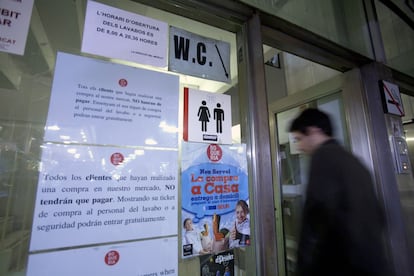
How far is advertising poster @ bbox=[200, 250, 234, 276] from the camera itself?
782 mm

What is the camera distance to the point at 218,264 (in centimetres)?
80

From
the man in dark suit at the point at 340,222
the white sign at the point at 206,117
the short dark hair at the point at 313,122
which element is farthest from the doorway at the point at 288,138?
the white sign at the point at 206,117

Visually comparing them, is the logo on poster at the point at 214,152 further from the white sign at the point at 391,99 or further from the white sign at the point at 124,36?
the white sign at the point at 391,99

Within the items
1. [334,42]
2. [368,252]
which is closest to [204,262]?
[368,252]

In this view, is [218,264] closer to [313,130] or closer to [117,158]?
[117,158]

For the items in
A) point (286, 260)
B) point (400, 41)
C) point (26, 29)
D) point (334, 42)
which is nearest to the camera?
point (26, 29)

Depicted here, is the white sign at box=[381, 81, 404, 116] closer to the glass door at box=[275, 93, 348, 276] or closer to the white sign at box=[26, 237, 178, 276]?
the glass door at box=[275, 93, 348, 276]

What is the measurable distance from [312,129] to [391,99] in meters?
0.78

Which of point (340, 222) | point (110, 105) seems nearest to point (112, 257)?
point (110, 105)

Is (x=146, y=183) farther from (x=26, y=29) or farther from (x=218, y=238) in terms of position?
(x=26, y=29)

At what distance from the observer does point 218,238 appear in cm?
81

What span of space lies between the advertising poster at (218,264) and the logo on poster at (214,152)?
1.15ft

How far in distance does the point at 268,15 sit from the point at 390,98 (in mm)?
1113

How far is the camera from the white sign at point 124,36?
2.42 feet
